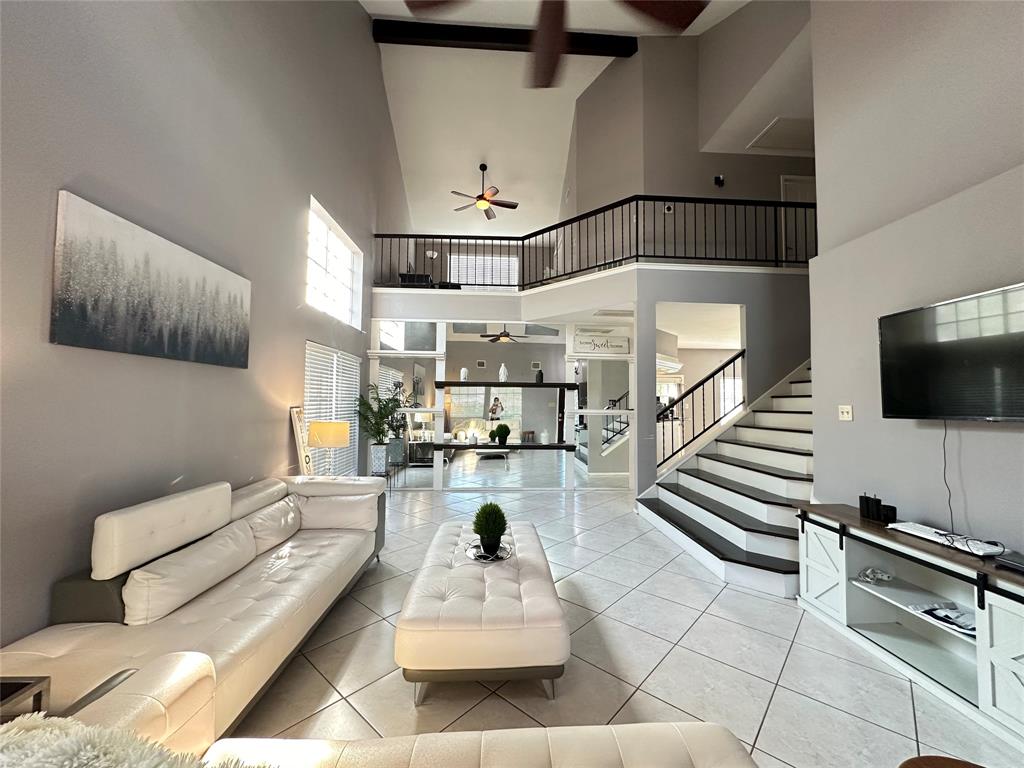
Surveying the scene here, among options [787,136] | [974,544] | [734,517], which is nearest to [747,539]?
[734,517]

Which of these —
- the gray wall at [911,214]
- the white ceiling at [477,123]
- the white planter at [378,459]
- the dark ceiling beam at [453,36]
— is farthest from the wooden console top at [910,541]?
the dark ceiling beam at [453,36]

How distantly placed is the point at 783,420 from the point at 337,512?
4.90 meters

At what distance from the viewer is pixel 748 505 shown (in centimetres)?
375

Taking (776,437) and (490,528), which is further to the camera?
(776,437)

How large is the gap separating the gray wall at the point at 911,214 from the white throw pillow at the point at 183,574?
4.04m

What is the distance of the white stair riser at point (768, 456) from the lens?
380 centimetres

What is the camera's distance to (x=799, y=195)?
261 inches

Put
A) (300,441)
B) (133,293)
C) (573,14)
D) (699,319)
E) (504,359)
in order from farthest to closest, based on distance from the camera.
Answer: (504,359)
(699,319)
(573,14)
(300,441)
(133,293)

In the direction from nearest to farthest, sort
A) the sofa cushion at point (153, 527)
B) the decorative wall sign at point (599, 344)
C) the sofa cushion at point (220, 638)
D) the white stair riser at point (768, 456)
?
the sofa cushion at point (220, 638)
the sofa cushion at point (153, 527)
the white stair riser at point (768, 456)
the decorative wall sign at point (599, 344)

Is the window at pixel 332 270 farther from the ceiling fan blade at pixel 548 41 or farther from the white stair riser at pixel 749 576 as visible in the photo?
the white stair riser at pixel 749 576

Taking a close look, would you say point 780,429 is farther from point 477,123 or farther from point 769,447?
point 477,123

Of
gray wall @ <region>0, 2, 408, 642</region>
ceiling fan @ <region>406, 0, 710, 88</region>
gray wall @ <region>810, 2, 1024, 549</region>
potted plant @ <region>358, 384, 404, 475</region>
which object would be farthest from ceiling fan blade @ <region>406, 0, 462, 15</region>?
potted plant @ <region>358, 384, 404, 475</region>

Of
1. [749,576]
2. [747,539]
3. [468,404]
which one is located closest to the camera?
[749,576]

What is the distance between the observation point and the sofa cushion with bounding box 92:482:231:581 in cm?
174
